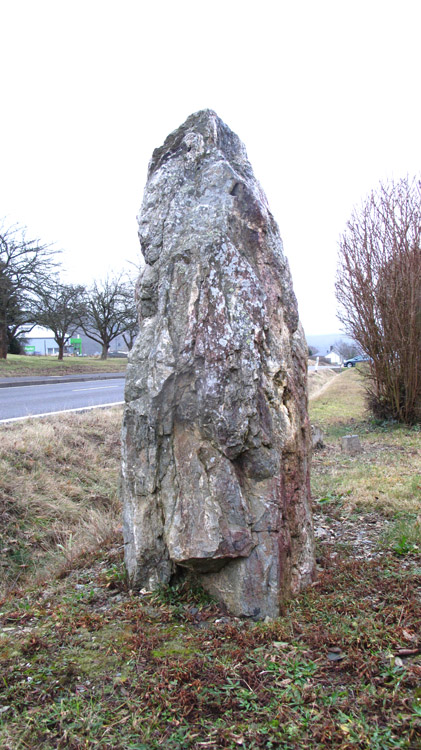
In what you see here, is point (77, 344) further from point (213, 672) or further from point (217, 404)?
point (213, 672)

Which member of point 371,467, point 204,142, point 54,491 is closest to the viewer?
point 204,142

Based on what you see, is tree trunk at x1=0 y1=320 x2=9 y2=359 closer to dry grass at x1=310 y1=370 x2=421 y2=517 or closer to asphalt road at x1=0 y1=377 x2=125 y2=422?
asphalt road at x1=0 y1=377 x2=125 y2=422

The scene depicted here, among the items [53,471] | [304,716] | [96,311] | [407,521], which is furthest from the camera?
[96,311]

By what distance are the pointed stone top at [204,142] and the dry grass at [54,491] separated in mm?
3282

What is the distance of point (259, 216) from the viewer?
3.75m

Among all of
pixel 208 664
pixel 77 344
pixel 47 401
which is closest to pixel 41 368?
pixel 47 401

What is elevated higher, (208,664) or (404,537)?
(404,537)

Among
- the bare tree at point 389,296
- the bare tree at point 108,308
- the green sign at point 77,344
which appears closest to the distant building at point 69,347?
the green sign at point 77,344

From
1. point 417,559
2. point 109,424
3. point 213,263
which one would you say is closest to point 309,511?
point 417,559

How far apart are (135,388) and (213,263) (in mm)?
1014

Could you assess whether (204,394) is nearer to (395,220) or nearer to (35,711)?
(35,711)

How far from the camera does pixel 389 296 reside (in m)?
10.9

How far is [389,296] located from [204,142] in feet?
25.8

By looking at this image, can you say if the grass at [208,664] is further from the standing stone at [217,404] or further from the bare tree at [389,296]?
the bare tree at [389,296]
